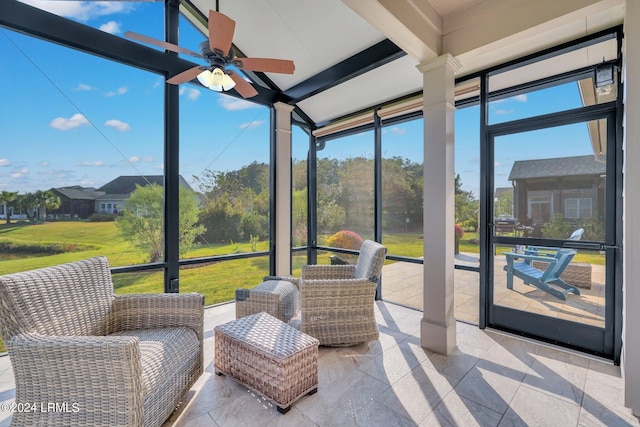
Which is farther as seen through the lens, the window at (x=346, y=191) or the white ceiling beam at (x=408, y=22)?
the window at (x=346, y=191)

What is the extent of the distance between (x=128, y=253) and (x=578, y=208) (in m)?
4.30

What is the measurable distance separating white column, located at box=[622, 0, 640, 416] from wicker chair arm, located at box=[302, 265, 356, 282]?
83.0 inches

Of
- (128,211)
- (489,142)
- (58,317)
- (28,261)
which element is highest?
(489,142)

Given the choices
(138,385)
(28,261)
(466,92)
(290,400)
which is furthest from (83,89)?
(466,92)

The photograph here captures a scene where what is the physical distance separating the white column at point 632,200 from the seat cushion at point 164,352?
2.76 m

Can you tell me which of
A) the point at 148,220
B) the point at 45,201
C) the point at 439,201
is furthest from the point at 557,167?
the point at 45,201

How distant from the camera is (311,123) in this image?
457 centimetres

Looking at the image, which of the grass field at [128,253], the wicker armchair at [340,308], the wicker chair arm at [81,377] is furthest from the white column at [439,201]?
the wicker chair arm at [81,377]

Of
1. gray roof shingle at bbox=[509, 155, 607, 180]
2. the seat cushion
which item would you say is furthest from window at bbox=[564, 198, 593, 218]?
the seat cushion

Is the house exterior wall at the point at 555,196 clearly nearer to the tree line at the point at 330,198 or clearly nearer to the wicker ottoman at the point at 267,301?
the tree line at the point at 330,198

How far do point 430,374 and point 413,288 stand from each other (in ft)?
4.96

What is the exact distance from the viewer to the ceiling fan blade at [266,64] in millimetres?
2222

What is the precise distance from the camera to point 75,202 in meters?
2.73

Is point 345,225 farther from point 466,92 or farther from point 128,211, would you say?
point 128,211
